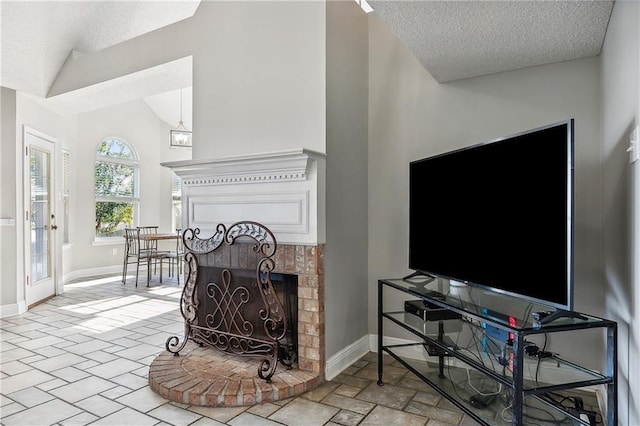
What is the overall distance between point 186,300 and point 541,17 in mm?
3075

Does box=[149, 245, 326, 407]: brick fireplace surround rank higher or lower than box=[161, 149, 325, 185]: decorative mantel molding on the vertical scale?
lower

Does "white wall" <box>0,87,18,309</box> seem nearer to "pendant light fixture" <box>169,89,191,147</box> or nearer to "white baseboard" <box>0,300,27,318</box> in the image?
"white baseboard" <box>0,300,27,318</box>

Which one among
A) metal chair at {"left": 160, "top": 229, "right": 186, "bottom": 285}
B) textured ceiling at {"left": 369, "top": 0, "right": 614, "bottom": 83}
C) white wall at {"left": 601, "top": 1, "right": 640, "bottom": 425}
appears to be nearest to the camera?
white wall at {"left": 601, "top": 1, "right": 640, "bottom": 425}

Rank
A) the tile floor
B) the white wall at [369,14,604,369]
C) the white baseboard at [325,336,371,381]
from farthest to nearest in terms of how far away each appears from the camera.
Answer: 1. the white baseboard at [325,336,371,381]
2. the white wall at [369,14,604,369]
3. the tile floor

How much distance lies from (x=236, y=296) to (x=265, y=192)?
82 centimetres

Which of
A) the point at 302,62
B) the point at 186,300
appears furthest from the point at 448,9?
the point at 186,300

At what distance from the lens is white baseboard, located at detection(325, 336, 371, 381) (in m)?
2.78

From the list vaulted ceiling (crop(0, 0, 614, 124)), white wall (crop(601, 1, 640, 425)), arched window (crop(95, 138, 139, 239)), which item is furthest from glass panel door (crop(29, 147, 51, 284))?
white wall (crop(601, 1, 640, 425))

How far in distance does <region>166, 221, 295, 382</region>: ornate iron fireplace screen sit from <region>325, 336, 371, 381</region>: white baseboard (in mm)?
292

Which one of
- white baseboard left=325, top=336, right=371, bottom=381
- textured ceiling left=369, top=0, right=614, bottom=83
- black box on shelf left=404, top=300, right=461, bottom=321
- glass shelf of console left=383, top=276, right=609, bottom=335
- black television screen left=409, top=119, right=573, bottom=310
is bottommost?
white baseboard left=325, top=336, right=371, bottom=381

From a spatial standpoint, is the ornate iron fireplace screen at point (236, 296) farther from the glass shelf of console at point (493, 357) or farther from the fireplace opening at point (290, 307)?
the glass shelf of console at point (493, 357)

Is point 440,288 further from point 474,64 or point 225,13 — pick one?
point 225,13

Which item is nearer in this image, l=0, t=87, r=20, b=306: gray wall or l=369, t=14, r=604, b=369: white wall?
l=369, t=14, r=604, b=369: white wall

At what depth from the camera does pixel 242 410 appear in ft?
7.54
